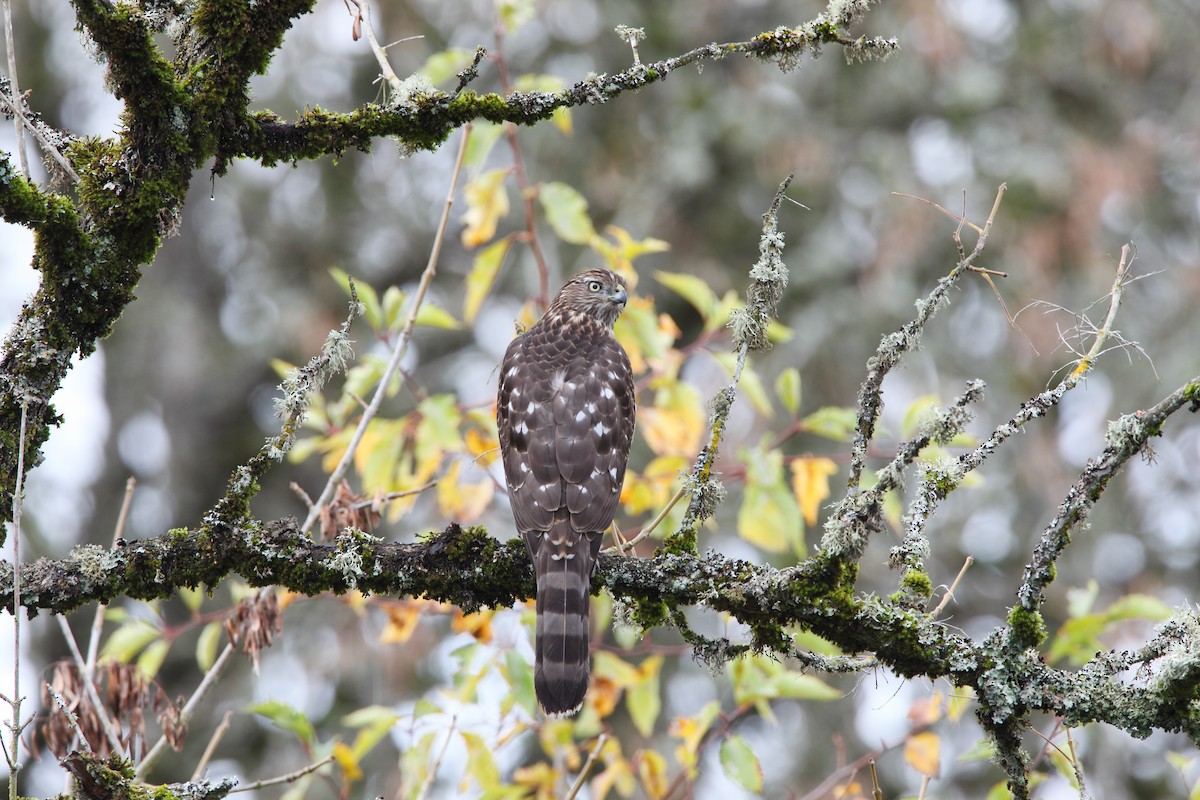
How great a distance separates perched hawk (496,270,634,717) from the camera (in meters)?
3.50

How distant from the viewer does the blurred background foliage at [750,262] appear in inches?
347

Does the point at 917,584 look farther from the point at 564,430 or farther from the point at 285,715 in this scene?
the point at 285,715

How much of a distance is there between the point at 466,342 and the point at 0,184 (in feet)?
24.5

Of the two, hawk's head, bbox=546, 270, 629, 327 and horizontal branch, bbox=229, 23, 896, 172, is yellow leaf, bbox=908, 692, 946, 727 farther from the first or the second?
horizontal branch, bbox=229, 23, 896, 172

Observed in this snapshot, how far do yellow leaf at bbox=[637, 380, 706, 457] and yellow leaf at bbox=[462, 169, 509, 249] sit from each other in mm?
1058

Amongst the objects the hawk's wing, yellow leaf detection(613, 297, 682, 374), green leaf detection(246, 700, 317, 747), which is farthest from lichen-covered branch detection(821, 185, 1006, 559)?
yellow leaf detection(613, 297, 682, 374)

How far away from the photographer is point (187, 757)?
373 inches

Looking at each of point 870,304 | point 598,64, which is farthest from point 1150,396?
point 598,64

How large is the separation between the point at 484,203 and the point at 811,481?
187 centimetres

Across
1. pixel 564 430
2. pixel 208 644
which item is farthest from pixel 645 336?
→ pixel 208 644

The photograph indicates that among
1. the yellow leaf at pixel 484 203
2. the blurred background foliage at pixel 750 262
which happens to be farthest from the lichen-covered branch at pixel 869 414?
the blurred background foliage at pixel 750 262

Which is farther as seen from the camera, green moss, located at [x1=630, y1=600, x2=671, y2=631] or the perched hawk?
the perched hawk

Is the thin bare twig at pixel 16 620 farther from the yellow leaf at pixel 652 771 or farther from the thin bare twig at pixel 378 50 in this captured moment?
the yellow leaf at pixel 652 771

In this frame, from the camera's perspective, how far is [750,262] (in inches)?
377
